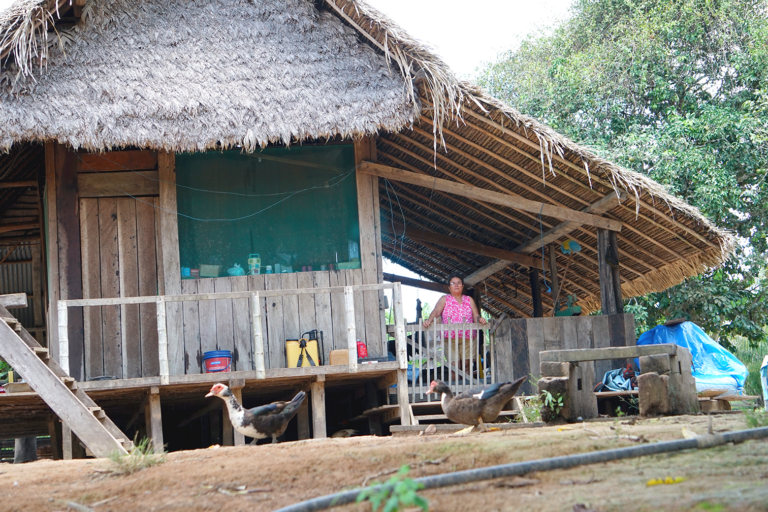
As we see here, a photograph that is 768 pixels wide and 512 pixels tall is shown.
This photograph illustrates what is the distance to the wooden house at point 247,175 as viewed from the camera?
7.96 meters

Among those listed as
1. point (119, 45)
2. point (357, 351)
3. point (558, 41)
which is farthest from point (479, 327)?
point (558, 41)

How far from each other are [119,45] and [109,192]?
5.41 feet

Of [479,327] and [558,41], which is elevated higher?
[558,41]

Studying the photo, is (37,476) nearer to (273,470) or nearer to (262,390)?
(273,470)

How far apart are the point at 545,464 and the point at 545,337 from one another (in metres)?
5.30

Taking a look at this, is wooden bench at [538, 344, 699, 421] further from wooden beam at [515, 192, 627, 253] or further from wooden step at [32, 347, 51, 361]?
wooden step at [32, 347, 51, 361]

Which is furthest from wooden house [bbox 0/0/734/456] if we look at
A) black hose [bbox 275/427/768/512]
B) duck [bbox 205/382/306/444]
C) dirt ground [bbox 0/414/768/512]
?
black hose [bbox 275/427/768/512]

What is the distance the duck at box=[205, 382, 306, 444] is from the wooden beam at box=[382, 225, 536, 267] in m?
4.74

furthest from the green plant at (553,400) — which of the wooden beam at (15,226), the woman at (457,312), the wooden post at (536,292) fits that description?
the wooden beam at (15,226)

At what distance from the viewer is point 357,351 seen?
8422 mm

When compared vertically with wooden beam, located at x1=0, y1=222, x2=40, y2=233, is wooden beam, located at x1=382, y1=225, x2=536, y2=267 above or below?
below

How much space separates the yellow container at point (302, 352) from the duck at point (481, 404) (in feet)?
6.34

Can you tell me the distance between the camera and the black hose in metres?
3.23

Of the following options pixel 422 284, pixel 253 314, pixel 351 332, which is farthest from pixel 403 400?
pixel 422 284
